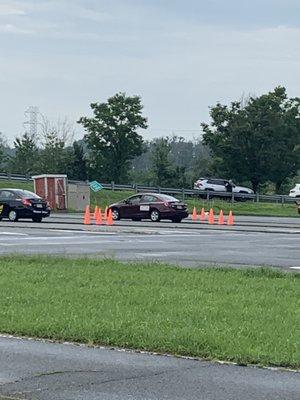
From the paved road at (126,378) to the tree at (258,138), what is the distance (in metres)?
68.3

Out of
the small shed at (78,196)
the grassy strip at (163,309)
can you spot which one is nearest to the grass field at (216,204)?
the small shed at (78,196)

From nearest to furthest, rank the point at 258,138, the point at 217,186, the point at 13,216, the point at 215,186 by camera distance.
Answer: the point at 13,216 < the point at 217,186 < the point at 215,186 < the point at 258,138

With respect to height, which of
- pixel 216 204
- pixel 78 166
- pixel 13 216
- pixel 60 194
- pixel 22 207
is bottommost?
pixel 13 216

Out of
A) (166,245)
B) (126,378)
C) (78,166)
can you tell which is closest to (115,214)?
(166,245)

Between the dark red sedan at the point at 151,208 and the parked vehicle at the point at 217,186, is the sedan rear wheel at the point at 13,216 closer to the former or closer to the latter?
the dark red sedan at the point at 151,208

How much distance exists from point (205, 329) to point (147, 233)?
19.0 meters

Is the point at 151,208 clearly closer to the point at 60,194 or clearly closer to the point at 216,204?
the point at 60,194

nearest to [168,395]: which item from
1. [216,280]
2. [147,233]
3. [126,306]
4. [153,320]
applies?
[153,320]

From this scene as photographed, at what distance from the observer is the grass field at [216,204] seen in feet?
190

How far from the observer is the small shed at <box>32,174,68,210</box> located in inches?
1954

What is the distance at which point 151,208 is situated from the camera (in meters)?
39.9

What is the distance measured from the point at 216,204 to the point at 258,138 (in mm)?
16619

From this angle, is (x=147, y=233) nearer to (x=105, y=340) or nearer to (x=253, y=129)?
(x=105, y=340)

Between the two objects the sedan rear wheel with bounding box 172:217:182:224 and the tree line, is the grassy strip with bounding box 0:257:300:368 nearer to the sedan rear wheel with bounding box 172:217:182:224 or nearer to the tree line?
the sedan rear wheel with bounding box 172:217:182:224
